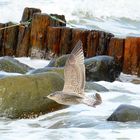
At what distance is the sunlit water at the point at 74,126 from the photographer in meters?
6.74

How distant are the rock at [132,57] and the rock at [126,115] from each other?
10.8ft

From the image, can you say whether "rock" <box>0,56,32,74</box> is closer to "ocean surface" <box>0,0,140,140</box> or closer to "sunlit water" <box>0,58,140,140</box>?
"ocean surface" <box>0,0,140,140</box>

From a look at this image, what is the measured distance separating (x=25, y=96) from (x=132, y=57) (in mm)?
3256

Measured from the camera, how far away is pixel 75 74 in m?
6.33

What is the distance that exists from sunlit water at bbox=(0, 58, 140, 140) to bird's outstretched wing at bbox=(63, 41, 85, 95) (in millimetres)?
633

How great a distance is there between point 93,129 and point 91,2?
1744cm

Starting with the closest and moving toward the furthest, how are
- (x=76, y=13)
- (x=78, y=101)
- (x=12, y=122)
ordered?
(x=78, y=101) < (x=12, y=122) < (x=76, y=13)

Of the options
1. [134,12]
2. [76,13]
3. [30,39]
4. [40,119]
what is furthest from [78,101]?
[134,12]

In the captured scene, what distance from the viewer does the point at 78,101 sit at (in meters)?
6.39

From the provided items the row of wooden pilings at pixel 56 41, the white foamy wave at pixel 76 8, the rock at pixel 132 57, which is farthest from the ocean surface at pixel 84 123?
the white foamy wave at pixel 76 8

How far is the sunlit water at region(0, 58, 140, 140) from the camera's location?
6.74 meters

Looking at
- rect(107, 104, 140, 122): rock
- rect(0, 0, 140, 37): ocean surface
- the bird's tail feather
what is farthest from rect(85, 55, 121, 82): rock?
rect(0, 0, 140, 37): ocean surface

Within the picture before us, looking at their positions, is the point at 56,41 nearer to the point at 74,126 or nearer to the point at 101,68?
A: the point at 101,68

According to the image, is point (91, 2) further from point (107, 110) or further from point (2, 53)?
point (107, 110)
